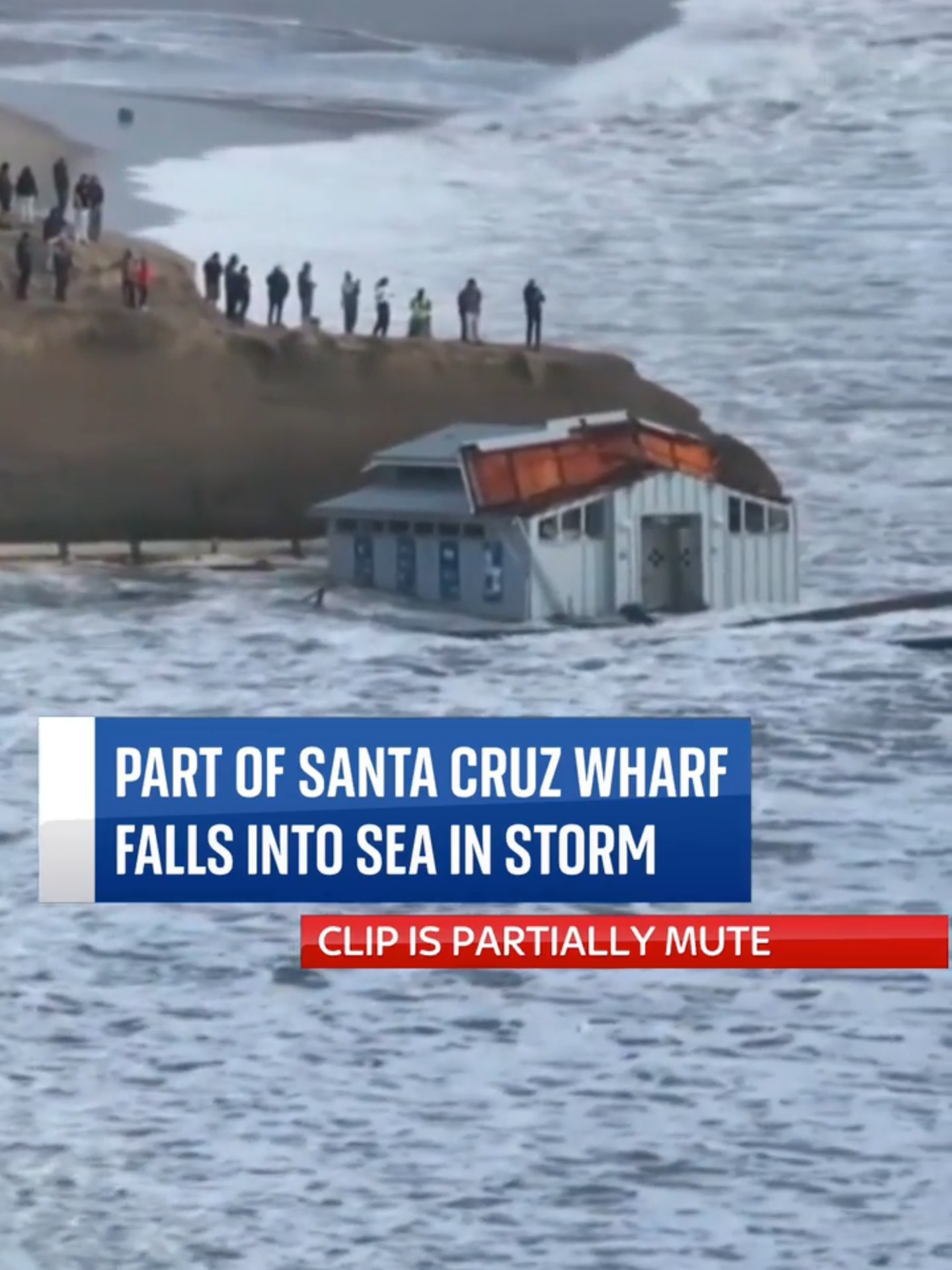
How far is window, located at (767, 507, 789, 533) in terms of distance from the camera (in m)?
9.80

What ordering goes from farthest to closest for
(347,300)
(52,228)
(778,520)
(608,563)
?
(52,228)
(347,300)
(778,520)
(608,563)

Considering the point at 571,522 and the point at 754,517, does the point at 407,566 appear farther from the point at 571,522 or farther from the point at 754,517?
the point at 754,517

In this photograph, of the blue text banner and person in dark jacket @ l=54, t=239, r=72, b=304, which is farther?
person in dark jacket @ l=54, t=239, r=72, b=304

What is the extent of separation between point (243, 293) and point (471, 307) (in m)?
0.85

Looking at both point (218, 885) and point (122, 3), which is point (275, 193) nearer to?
point (122, 3)

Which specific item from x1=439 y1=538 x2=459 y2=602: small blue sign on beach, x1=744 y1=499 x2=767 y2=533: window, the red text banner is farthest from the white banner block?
x1=744 y1=499 x2=767 y2=533: window

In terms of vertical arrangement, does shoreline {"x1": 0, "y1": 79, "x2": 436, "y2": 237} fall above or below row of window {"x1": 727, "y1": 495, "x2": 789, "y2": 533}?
above

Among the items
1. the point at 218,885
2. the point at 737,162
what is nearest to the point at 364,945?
the point at 218,885

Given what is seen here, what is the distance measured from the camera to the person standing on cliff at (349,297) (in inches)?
419

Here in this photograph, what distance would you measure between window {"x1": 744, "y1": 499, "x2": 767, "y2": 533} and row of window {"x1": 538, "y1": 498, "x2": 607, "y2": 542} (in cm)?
42

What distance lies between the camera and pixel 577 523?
9562 mm

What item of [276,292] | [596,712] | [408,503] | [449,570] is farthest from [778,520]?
[276,292]

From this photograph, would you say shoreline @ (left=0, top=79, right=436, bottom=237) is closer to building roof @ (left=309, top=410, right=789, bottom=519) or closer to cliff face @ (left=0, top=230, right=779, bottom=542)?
cliff face @ (left=0, top=230, right=779, bottom=542)

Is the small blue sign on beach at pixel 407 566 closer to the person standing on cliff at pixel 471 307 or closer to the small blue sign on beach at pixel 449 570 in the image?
the small blue sign on beach at pixel 449 570
